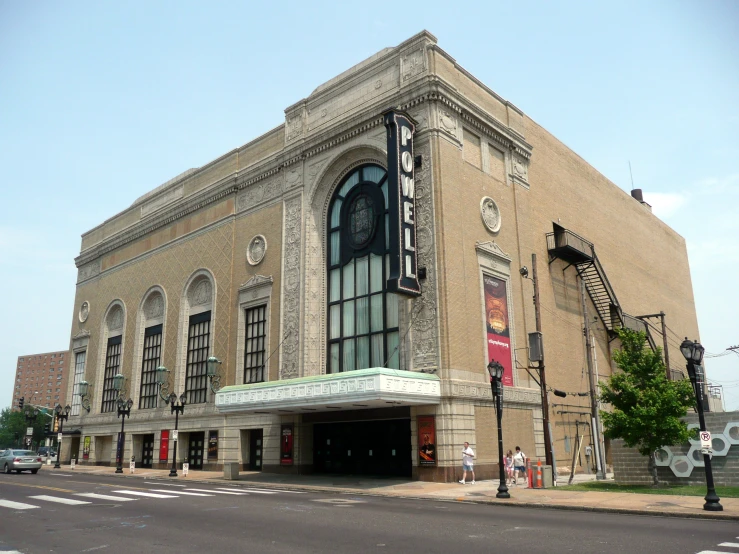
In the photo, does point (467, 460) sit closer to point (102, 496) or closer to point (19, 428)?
point (102, 496)

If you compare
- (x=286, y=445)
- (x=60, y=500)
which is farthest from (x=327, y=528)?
(x=286, y=445)

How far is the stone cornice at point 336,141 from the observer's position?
31.5m

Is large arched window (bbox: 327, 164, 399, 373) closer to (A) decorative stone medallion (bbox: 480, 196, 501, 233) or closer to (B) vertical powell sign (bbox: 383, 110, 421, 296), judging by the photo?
(B) vertical powell sign (bbox: 383, 110, 421, 296)

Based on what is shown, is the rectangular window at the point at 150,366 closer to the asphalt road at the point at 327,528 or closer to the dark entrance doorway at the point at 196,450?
the dark entrance doorway at the point at 196,450

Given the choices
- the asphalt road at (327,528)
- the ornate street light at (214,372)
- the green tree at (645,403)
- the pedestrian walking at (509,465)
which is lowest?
the asphalt road at (327,528)

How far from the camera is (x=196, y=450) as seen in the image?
41438mm

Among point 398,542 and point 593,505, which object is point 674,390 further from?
point 398,542

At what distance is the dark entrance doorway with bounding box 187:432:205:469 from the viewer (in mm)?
41031

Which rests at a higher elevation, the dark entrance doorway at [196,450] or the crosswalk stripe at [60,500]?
the dark entrance doorway at [196,450]

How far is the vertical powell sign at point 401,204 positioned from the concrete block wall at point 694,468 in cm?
1129

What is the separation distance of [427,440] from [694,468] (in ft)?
35.2

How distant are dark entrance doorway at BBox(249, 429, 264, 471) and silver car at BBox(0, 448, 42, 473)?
1161 cm

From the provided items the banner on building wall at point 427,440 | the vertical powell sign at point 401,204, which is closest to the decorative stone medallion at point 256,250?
the vertical powell sign at point 401,204

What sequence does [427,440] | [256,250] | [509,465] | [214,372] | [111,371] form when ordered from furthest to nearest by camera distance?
[111,371]
[256,250]
[214,372]
[509,465]
[427,440]
